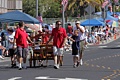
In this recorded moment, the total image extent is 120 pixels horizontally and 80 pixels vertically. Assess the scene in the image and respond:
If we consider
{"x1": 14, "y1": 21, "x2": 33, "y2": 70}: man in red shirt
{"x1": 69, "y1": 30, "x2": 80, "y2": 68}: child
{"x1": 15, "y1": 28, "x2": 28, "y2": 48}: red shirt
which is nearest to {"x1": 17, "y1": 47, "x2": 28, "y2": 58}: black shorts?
{"x1": 14, "y1": 21, "x2": 33, "y2": 70}: man in red shirt

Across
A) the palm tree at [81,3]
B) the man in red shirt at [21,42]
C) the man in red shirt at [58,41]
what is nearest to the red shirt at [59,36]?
the man in red shirt at [58,41]

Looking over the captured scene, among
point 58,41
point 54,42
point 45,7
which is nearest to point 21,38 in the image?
point 54,42

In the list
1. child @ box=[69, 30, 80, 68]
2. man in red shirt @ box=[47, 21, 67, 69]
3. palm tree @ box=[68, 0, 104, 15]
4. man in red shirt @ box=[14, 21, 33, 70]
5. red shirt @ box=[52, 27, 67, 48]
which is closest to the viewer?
man in red shirt @ box=[14, 21, 33, 70]

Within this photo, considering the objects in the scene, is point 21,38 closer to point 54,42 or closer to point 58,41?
point 54,42

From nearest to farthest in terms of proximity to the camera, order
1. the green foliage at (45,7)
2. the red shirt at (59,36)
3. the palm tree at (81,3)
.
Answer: the red shirt at (59,36), the palm tree at (81,3), the green foliage at (45,7)

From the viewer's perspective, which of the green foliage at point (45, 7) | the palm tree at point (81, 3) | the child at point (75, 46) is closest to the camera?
the child at point (75, 46)

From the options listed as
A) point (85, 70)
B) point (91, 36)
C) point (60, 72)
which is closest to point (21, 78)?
point (60, 72)

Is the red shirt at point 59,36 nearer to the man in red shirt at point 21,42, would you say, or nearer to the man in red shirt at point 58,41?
the man in red shirt at point 58,41

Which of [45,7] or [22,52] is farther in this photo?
[45,7]

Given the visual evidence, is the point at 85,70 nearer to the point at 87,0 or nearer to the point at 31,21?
the point at 31,21

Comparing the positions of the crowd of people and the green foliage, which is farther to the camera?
the green foliage

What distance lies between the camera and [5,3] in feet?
163

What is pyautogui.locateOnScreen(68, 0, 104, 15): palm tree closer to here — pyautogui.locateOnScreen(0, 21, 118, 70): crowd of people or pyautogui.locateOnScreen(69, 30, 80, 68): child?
pyautogui.locateOnScreen(0, 21, 118, 70): crowd of people

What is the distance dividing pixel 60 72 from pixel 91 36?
29750mm
